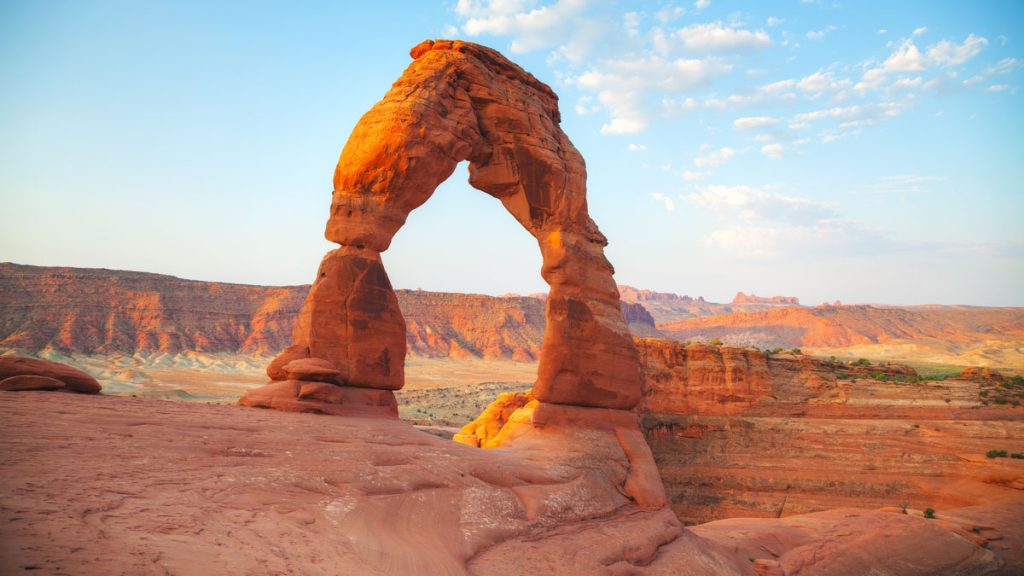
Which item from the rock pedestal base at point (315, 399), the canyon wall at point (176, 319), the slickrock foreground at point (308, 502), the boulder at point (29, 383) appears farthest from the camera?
the canyon wall at point (176, 319)

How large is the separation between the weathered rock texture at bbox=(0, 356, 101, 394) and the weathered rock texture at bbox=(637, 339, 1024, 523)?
22923 millimetres

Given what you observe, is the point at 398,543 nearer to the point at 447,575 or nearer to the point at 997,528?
the point at 447,575

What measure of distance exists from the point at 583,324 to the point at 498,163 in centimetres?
528

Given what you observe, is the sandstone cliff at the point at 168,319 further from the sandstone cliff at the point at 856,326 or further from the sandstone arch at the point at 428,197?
the sandstone arch at the point at 428,197

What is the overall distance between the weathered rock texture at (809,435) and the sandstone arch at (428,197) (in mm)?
12938

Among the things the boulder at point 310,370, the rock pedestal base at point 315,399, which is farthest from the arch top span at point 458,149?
the rock pedestal base at point 315,399

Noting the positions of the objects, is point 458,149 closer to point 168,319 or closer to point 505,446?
point 505,446

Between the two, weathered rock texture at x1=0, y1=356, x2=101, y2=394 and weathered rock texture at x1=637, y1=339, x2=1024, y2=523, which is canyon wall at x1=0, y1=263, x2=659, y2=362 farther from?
weathered rock texture at x1=637, y1=339, x2=1024, y2=523

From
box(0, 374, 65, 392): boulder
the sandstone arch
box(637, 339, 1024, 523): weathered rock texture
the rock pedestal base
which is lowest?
box(637, 339, 1024, 523): weathered rock texture

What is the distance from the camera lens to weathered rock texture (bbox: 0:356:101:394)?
9.82 metres

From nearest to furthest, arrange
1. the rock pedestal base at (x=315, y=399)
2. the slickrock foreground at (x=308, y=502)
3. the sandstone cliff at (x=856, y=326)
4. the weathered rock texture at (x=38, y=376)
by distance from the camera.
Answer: the slickrock foreground at (x=308, y=502) → the weathered rock texture at (x=38, y=376) → the rock pedestal base at (x=315, y=399) → the sandstone cliff at (x=856, y=326)

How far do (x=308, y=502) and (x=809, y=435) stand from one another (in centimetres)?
2635

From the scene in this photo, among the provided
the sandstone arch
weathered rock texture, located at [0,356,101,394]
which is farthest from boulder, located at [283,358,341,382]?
weathered rock texture, located at [0,356,101,394]

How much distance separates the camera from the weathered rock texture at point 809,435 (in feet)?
84.1
